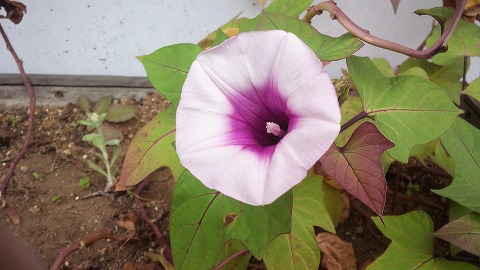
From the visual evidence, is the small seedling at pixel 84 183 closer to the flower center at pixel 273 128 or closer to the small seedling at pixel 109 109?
the small seedling at pixel 109 109

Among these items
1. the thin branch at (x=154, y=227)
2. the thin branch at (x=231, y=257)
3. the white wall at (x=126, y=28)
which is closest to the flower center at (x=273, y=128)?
the thin branch at (x=231, y=257)

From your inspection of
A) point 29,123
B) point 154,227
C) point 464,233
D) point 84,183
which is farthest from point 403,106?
point 29,123

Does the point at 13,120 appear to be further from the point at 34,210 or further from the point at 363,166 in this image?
the point at 363,166

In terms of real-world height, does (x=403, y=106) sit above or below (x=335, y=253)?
above

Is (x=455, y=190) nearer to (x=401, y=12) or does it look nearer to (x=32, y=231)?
(x=401, y=12)

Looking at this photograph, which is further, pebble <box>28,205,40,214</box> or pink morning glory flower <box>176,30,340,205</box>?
pebble <box>28,205,40,214</box>

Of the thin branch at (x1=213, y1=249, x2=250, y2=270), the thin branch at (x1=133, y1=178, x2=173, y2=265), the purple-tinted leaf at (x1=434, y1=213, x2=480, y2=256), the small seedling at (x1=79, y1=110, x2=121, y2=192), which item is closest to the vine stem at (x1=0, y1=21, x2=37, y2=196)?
the small seedling at (x1=79, y1=110, x2=121, y2=192)

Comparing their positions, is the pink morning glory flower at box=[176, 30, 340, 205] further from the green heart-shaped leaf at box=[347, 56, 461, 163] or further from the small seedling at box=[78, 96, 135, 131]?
the small seedling at box=[78, 96, 135, 131]
